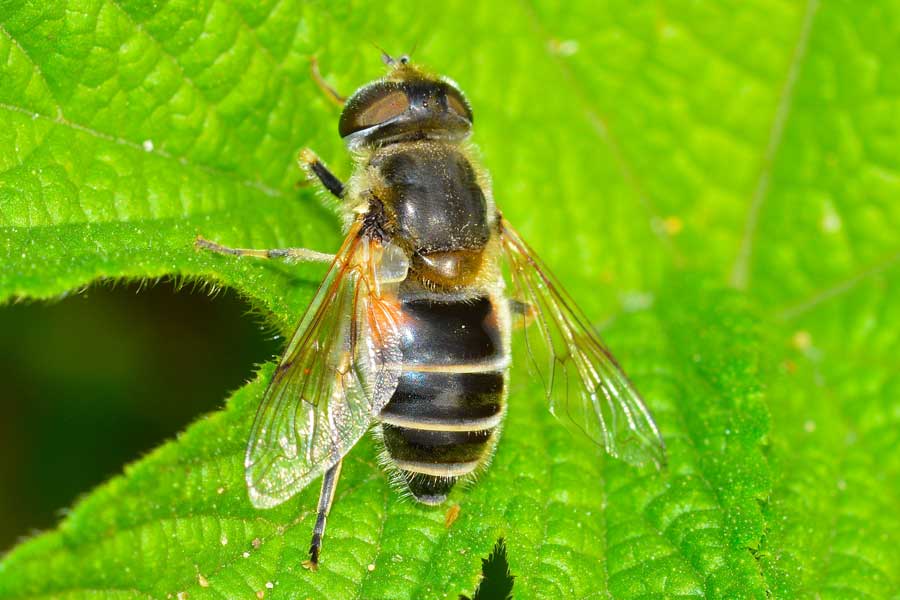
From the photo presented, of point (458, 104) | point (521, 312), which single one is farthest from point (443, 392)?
point (458, 104)

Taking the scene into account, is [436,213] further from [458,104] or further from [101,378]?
[101,378]

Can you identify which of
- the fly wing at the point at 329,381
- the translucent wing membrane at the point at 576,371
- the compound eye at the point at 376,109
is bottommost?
the fly wing at the point at 329,381

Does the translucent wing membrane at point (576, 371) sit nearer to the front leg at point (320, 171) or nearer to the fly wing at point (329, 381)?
the front leg at point (320, 171)

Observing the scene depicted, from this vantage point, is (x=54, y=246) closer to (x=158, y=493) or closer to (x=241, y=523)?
(x=158, y=493)

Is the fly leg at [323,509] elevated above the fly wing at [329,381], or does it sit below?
below

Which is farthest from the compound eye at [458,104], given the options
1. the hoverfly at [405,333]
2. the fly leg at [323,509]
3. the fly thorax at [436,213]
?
the fly leg at [323,509]

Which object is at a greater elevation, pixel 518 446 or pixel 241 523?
pixel 518 446

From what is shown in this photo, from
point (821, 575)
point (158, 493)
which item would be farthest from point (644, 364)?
point (158, 493)
